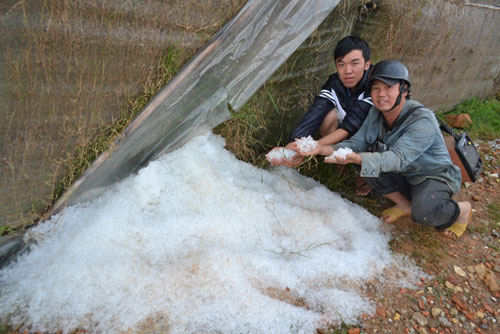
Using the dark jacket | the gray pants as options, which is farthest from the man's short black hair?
the gray pants

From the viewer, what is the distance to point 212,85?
7.91ft

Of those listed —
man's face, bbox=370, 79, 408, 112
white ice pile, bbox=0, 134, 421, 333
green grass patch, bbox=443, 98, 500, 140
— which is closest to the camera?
white ice pile, bbox=0, 134, 421, 333

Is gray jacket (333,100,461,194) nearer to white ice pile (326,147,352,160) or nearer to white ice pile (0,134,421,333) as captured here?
white ice pile (326,147,352,160)

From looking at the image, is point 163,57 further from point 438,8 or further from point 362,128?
point 438,8

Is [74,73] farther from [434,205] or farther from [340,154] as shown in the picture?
[434,205]

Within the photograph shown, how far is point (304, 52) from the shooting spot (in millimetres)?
3037

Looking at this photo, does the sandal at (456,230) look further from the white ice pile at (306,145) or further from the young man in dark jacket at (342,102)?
the white ice pile at (306,145)

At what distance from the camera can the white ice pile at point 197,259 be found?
1766mm

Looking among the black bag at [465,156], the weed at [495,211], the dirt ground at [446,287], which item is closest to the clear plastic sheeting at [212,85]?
the black bag at [465,156]

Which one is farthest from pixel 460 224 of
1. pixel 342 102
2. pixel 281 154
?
pixel 281 154

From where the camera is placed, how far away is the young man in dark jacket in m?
2.73

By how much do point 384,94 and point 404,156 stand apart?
0.43 m

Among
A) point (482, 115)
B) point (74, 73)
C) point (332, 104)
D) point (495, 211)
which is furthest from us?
point (482, 115)

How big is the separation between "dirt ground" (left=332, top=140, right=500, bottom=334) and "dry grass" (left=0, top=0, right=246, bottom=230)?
1720 millimetres
